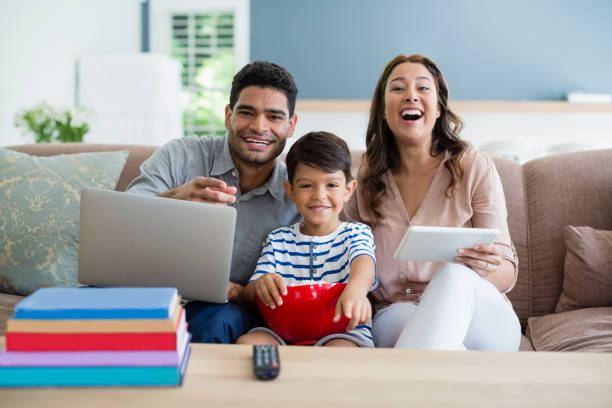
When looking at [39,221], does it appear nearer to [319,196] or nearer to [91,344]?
[319,196]

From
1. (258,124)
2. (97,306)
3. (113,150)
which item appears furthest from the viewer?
(113,150)

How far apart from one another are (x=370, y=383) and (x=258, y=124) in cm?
98

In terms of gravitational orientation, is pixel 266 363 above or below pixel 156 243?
below

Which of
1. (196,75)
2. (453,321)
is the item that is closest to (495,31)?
(196,75)

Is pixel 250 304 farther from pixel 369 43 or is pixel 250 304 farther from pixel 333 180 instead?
pixel 369 43

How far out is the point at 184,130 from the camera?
5.98 m

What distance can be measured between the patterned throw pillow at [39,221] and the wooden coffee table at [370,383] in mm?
1033

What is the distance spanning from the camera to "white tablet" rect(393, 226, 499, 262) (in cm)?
106

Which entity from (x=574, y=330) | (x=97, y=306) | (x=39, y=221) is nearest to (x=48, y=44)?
(x=39, y=221)

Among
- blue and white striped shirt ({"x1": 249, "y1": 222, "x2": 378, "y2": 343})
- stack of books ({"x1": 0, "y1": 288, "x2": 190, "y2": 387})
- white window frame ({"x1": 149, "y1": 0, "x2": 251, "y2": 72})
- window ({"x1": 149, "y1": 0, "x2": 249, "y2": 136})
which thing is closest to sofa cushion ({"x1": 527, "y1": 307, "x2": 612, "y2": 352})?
blue and white striped shirt ({"x1": 249, "y1": 222, "x2": 378, "y2": 343})

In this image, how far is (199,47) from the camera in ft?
19.1

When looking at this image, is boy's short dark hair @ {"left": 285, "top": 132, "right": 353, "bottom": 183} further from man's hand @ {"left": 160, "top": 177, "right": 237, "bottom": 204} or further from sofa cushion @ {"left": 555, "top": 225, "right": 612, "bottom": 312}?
sofa cushion @ {"left": 555, "top": 225, "right": 612, "bottom": 312}

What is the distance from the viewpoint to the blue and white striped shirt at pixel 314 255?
1.39 m

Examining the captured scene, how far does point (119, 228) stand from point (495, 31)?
5.05 metres
